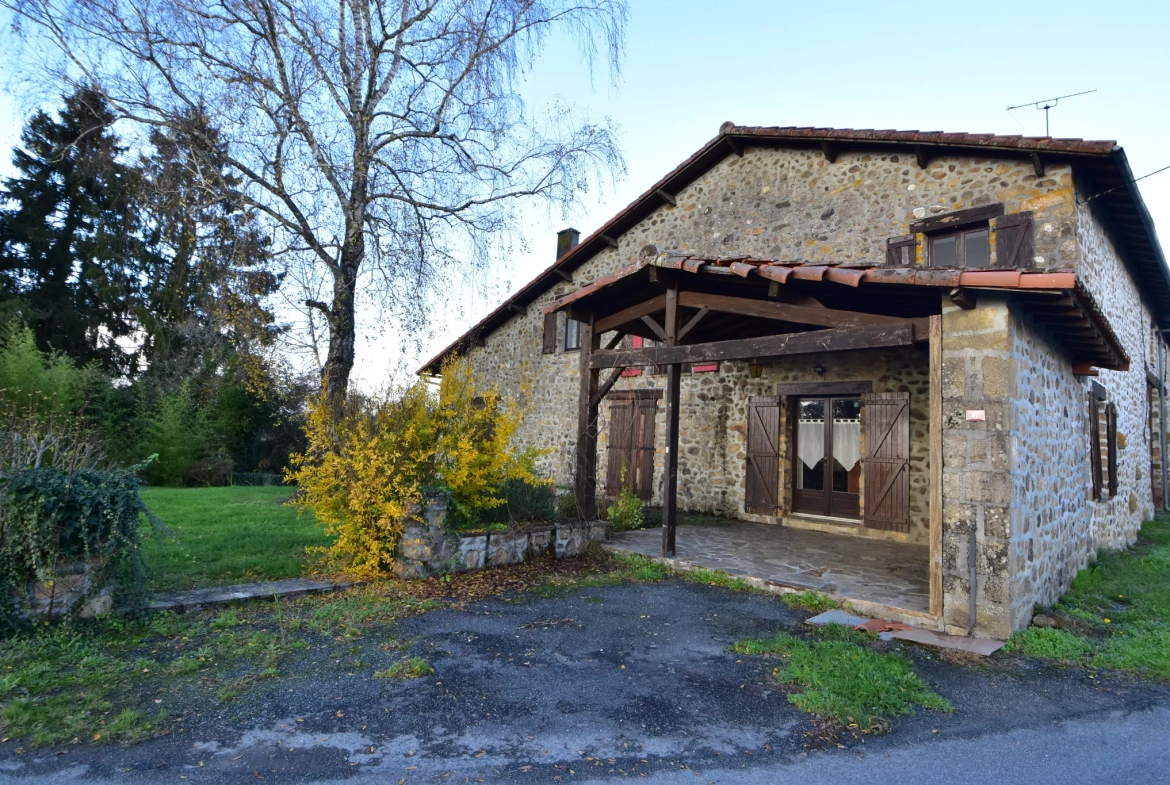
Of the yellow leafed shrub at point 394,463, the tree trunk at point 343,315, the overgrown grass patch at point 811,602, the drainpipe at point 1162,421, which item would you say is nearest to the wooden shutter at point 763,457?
the overgrown grass patch at point 811,602

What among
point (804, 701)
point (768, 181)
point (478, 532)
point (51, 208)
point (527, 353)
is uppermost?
point (51, 208)

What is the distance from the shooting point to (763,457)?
31.0 ft

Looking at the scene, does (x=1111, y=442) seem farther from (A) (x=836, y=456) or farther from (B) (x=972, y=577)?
(B) (x=972, y=577)

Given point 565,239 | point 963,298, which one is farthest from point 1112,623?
point 565,239

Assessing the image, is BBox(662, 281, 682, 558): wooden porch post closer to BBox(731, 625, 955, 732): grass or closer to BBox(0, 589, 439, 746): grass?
BBox(731, 625, 955, 732): grass

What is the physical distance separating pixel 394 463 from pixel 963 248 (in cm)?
681

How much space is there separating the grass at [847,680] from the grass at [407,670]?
1931mm

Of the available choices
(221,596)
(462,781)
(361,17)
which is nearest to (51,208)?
(361,17)

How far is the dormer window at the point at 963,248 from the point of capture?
741cm

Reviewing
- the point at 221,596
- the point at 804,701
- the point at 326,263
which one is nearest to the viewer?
the point at 804,701

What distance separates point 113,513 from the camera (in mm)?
3891

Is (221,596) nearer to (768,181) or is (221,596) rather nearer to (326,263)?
(326,263)

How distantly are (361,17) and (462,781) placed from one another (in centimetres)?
1028

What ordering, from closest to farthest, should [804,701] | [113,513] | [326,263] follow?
[804,701], [113,513], [326,263]
